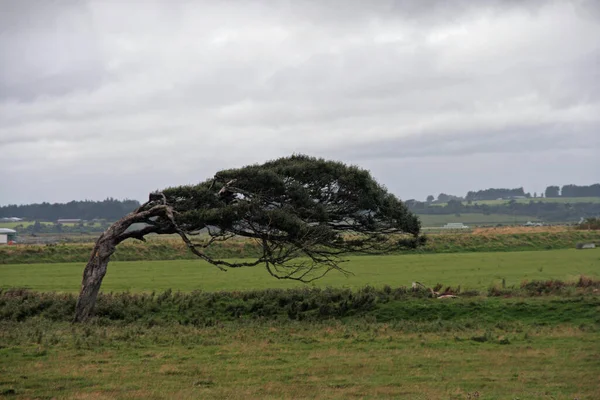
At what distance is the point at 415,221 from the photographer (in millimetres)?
30672

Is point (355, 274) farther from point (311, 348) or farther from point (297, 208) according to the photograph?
point (311, 348)

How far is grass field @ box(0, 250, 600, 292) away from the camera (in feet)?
131

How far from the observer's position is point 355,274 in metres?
46.8

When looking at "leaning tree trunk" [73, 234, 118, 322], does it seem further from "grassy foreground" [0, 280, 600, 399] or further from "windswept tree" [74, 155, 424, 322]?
"grassy foreground" [0, 280, 600, 399]

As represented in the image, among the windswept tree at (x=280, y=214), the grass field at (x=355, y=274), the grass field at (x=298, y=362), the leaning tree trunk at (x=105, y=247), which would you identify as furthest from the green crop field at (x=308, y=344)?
the windswept tree at (x=280, y=214)

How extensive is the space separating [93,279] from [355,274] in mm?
21874

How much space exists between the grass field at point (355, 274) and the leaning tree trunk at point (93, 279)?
351 inches

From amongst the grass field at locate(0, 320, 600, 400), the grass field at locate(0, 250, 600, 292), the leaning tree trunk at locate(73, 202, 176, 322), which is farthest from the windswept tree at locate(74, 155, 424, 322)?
the grass field at locate(0, 250, 600, 292)

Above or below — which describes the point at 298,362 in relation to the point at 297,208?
below

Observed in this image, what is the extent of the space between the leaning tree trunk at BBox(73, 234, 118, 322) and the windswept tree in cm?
4

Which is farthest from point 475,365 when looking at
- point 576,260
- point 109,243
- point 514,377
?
point 576,260

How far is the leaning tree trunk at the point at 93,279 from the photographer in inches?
1097

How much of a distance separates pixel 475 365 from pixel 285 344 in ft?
19.7

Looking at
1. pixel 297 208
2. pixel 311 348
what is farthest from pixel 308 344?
pixel 297 208
